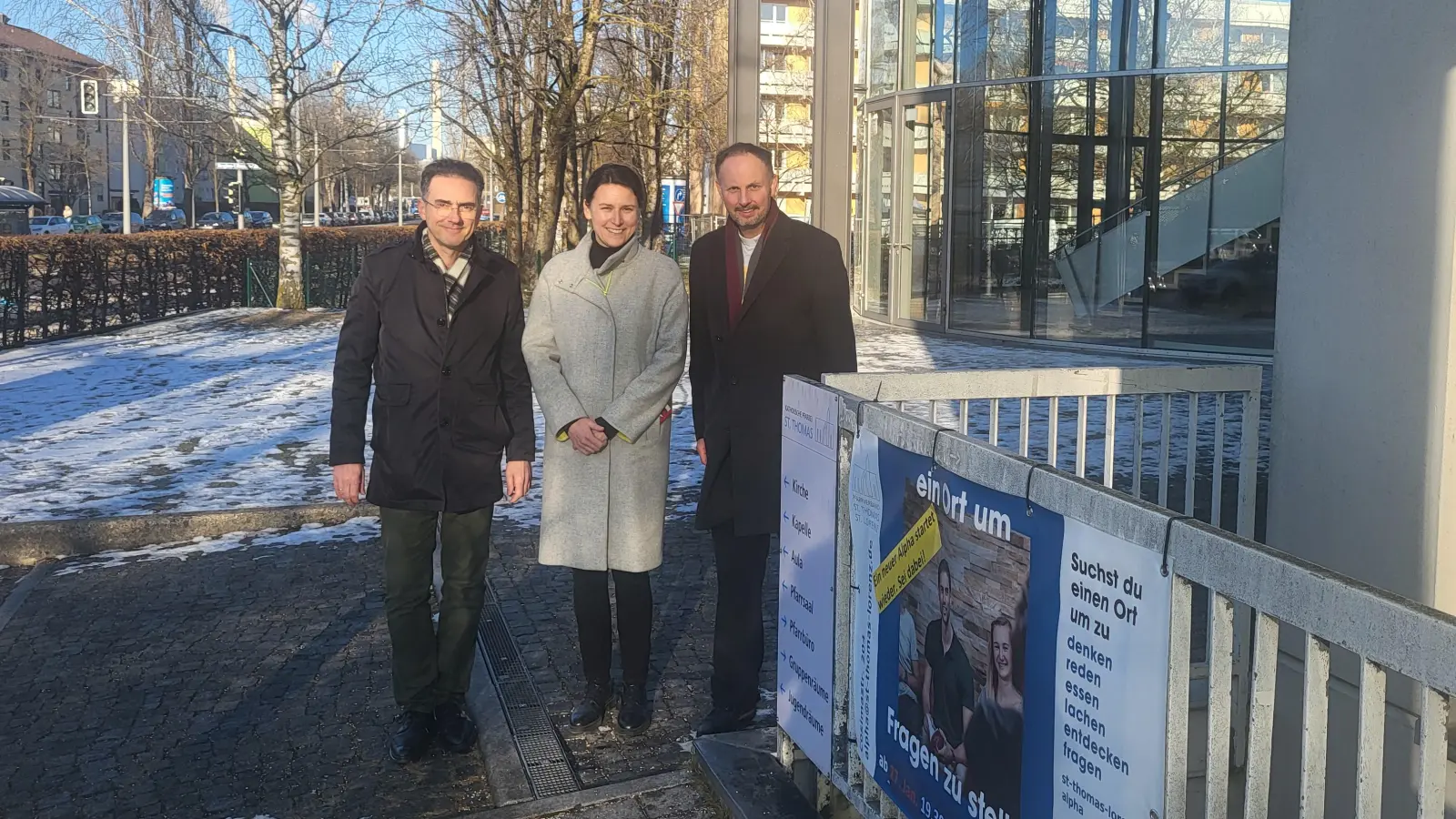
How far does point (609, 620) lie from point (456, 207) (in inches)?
57.9

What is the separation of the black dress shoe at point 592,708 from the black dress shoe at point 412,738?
483mm

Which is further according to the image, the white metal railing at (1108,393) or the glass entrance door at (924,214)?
the glass entrance door at (924,214)

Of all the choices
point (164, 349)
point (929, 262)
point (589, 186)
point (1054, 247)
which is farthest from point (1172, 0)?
point (589, 186)

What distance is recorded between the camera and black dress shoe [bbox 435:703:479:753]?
4531 millimetres

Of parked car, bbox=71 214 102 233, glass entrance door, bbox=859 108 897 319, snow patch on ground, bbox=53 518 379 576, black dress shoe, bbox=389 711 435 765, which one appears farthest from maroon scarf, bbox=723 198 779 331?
parked car, bbox=71 214 102 233

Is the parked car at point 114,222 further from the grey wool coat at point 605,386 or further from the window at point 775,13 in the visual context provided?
the grey wool coat at point 605,386

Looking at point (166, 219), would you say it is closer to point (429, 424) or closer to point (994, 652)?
point (429, 424)

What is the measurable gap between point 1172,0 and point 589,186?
1484 cm

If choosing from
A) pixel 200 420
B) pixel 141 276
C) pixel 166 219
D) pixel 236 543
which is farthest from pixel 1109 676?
pixel 166 219

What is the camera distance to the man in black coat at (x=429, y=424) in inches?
172

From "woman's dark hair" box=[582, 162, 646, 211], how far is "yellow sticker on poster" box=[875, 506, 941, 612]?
1795mm

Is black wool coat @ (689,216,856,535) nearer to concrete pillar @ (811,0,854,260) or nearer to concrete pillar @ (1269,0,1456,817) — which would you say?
concrete pillar @ (1269,0,1456,817)

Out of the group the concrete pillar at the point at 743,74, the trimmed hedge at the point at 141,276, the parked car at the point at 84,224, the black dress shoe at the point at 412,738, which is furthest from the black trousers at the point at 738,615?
the parked car at the point at 84,224

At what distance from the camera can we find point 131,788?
425 centimetres
